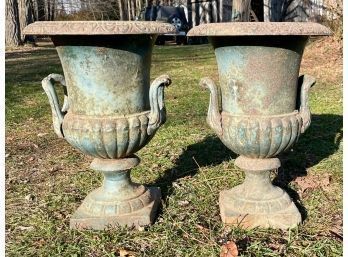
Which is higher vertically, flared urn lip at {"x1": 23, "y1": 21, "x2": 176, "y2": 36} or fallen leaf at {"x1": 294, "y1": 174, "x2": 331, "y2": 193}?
flared urn lip at {"x1": 23, "y1": 21, "x2": 176, "y2": 36}

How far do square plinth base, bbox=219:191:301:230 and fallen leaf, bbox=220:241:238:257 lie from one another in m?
0.30

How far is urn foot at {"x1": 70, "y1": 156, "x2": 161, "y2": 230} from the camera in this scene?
2611 millimetres

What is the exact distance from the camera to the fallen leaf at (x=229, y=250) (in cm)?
222

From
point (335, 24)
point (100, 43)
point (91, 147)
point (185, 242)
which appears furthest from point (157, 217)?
point (335, 24)

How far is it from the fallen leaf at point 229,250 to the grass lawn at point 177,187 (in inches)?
2.5

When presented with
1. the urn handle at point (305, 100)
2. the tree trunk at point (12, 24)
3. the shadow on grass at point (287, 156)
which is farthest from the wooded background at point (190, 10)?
the urn handle at point (305, 100)

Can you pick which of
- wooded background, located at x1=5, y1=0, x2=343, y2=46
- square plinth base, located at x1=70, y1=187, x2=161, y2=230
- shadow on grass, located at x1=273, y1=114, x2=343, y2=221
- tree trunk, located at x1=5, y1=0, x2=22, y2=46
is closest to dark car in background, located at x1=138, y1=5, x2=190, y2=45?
wooded background, located at x1=5, y1=0, x2=343, y2=46

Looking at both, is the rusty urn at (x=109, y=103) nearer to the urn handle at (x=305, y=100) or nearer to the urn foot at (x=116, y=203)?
the urn foot at (x=116, y=203)

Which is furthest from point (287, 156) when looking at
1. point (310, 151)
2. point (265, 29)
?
point (265, 29)

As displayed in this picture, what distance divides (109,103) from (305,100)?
3.87 ft

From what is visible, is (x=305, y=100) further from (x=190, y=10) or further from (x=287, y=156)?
(x=190, y=10)

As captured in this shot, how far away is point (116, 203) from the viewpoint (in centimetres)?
266

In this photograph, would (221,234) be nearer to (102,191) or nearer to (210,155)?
(102,191)

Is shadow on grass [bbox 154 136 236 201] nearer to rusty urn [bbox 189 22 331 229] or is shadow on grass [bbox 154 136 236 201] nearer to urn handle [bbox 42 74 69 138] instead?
rusty urn [bbox 189 22 331 229]
